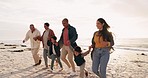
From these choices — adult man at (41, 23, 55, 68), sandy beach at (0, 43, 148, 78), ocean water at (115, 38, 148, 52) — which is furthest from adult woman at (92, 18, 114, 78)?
ocean water at (115, 38, 148, 52)

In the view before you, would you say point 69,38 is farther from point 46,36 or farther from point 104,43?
point 104,43

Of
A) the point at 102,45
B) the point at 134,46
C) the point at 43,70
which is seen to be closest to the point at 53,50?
the point at 43,70

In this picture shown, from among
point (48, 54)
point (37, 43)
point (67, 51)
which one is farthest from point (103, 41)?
point (37, 43)

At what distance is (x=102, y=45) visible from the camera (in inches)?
257

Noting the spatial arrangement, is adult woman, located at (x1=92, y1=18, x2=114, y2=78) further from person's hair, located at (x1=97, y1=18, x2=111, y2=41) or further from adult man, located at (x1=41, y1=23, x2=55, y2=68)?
adult man, located at (x1=41, y1=23, x2=55, y2=68)

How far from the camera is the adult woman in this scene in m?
6.48

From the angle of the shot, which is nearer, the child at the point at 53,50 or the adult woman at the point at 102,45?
the adult woman at the point at 102,45

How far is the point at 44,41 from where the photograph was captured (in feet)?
35.0

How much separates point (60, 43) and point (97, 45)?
3.05 m

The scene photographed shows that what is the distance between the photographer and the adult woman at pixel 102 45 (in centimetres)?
648

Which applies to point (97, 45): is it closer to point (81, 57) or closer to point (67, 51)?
point (81, 57)

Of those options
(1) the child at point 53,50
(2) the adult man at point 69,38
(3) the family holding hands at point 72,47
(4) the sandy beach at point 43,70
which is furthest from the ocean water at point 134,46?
(2) the adult man at point 69,38

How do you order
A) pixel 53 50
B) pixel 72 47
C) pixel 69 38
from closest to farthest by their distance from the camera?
pixel 72 47
pixel 69 38
pixel 53 50

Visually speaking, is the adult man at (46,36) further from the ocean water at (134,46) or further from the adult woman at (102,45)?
the ocean water at (134,46)
